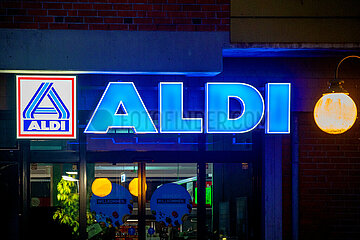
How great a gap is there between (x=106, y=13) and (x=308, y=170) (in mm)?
4129

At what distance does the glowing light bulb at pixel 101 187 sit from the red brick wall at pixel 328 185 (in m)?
3.23

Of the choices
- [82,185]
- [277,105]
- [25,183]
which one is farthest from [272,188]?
[25,183]

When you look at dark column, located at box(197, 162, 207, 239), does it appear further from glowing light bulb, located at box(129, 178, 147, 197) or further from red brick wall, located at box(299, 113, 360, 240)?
red brick wall, located at box(299, 113, 360, 240)

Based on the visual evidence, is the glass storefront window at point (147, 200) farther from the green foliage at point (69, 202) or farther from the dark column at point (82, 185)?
the green foliage at point (69, 202)

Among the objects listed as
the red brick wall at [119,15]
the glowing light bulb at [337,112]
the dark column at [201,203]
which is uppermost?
the red brick wall at [119,15]

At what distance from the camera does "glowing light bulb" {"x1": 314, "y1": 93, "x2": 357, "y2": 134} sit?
5824mm

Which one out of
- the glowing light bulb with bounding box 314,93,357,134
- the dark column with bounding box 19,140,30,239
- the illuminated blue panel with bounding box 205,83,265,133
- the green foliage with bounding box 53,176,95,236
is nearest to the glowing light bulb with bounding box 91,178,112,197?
the green foliage with bounding box 53,176,95,236

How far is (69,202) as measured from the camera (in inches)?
284

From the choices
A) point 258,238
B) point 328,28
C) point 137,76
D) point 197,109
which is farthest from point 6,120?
point 328,28

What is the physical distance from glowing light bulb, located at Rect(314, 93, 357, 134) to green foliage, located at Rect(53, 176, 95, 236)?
4.20 m

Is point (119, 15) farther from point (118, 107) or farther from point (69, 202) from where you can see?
point (69, 202)

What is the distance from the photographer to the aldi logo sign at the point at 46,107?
6.32 meters

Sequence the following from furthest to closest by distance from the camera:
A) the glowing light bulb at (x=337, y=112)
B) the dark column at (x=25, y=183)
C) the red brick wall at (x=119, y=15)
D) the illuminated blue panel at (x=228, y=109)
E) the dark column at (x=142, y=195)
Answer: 1. the dark column at (x=142, y=195)
2. the dark column at (x=25, y=183)
3. the illuminated blue panel at (x=228, y=109)
4. the red brick wall at (x=119, y=15)
5. the glowing light bulb at (x=337, y=112)

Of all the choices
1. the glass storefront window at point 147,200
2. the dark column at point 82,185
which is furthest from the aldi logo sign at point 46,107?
the glass storefront window at point 147,200
